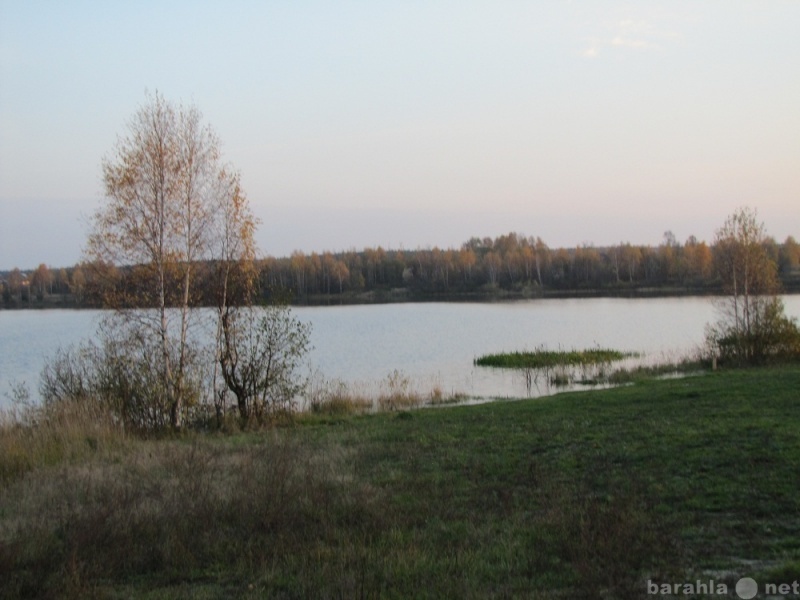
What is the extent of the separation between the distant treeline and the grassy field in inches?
2954

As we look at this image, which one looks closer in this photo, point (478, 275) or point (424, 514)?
point (424, 514)

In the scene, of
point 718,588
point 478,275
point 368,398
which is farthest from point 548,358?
point 478,275

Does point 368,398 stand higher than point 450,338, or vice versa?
point 450,338

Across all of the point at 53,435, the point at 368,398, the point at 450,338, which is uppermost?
the point at 53,435

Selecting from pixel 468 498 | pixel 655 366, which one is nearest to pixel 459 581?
pixel 468 498

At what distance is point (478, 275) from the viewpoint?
120 meters

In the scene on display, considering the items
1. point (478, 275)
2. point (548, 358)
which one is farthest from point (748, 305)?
point (478, 275)

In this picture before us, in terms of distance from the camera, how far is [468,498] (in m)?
7.75

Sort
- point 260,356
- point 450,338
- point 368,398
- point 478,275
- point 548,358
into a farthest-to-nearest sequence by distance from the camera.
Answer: point 478,275 < point 450,338 < point 548,358 < point 368,398 < point 260,356

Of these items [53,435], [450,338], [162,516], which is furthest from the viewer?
[450,338]

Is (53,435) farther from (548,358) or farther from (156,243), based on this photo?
(548,358)

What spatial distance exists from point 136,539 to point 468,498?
A: 337cm

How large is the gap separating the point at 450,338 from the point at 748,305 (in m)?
19.1

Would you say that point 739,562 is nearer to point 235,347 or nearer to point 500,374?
point 235,347
